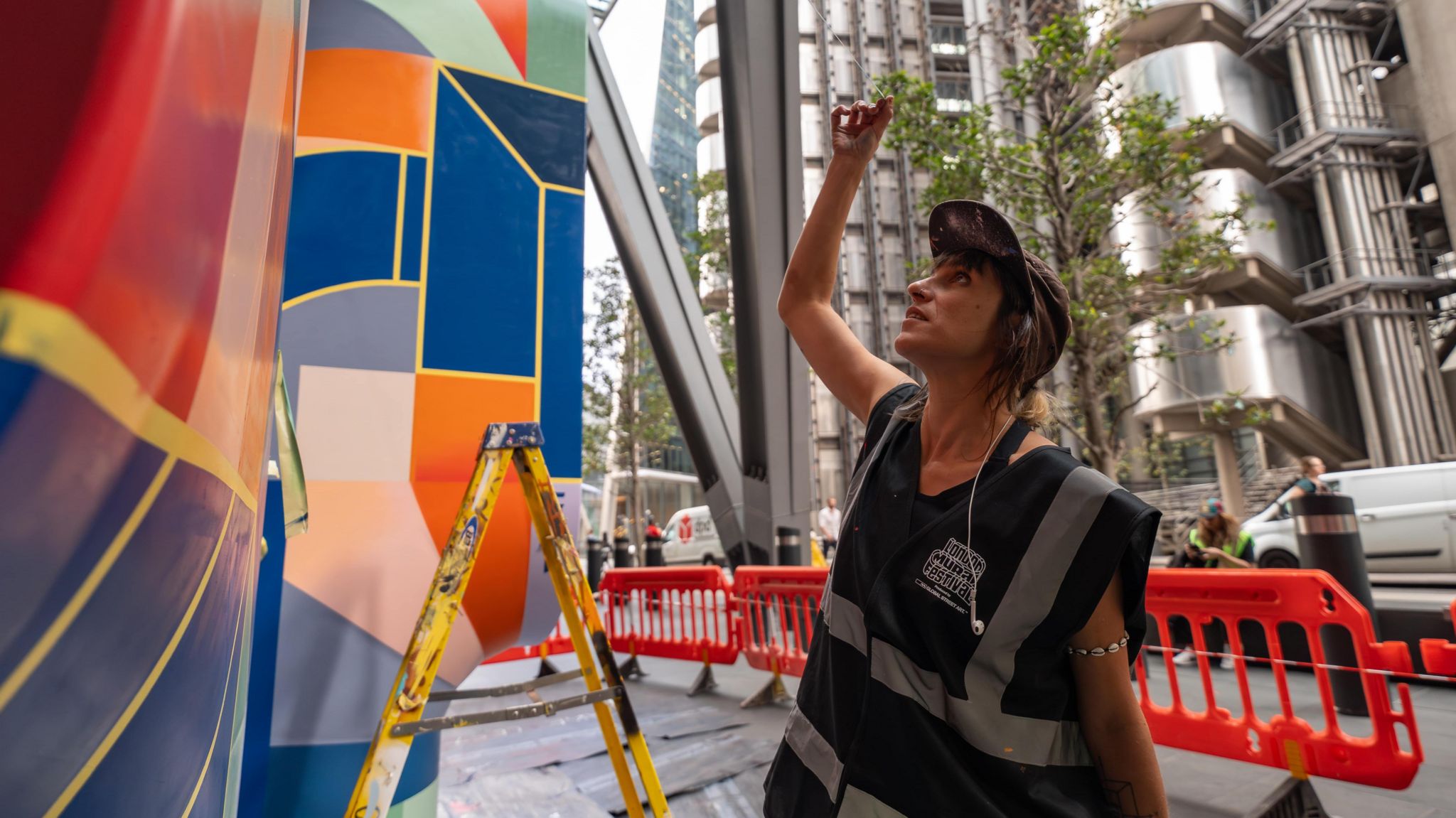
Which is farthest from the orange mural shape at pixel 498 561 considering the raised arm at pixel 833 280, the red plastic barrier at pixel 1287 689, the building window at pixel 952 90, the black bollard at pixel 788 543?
the building window at pixel 952 90

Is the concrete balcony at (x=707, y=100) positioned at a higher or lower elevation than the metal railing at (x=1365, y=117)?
higher

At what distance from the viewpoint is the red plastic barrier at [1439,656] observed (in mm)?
2791

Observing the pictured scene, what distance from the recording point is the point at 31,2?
1.00 feet

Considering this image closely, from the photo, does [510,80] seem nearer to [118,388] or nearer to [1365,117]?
[118,388]

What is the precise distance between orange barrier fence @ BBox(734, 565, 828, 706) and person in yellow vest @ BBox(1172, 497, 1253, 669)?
11.1ft

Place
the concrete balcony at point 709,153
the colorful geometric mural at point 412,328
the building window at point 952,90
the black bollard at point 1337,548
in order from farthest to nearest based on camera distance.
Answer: the building window at point 952,90 < the concrete balcony at point 709,153 < the black bollard at point 1337,548 < the colorful geometric mural at point 412,328

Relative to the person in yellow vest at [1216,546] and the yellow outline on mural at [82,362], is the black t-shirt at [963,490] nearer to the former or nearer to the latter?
the yellow outline on mural at [82,362]

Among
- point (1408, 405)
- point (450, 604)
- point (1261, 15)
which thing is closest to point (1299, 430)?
point (1408, 405)

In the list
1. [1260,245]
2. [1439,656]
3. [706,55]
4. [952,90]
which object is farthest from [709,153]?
[1439,656]

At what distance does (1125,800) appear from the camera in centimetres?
110

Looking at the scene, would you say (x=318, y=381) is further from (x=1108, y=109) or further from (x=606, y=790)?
(x=1108, y=109)

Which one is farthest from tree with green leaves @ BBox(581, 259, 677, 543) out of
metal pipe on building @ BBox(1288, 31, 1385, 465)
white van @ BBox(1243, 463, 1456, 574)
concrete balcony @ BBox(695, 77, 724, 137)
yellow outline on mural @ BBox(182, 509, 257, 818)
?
yellow outline on mural @ BBox(182, 509, 257, 818)

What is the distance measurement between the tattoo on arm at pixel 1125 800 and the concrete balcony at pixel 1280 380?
17704 millimetres

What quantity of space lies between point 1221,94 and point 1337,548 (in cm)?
1677
